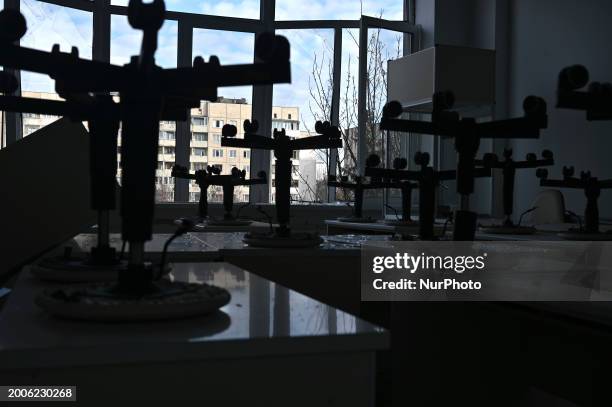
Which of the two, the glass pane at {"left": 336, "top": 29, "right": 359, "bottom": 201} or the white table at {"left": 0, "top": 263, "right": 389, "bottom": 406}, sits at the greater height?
the glass pane at {"left": 336, "top": 29, "right": 359, "bottom": 201}

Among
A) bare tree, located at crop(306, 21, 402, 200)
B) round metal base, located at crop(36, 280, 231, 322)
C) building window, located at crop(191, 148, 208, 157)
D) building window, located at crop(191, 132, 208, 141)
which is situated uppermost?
bare tree, located at crop(306, 21, 402, 200)

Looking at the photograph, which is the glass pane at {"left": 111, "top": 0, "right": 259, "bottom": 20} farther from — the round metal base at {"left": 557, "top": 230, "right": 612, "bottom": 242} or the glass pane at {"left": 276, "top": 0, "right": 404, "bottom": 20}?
the round metal base at {"left": 557, "top": 230, "right": 612, "bottom": 242}

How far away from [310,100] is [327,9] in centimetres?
97

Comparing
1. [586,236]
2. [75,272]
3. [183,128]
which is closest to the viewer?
[75,272]

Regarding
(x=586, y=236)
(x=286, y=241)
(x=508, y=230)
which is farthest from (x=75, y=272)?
(x=508, y=230)

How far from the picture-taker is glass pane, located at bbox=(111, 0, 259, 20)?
650 cm

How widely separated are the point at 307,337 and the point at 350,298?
1398 mm

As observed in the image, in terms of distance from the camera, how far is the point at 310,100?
6945mm

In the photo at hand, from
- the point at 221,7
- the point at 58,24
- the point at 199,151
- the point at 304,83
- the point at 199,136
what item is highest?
the point at 221,7

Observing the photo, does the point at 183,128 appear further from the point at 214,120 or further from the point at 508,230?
the point at 508,230

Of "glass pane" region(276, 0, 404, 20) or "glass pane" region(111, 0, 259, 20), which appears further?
"glass pane" region(276, 0, 404, 20)

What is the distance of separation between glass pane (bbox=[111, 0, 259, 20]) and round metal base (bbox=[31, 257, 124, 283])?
5.60 metres

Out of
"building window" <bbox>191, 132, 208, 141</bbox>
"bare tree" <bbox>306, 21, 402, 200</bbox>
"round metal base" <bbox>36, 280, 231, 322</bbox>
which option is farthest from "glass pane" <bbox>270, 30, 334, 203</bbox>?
"round metal base" <bbox>36, 280, 231, 322</bbox>

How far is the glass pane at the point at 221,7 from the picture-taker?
6.50 meters
